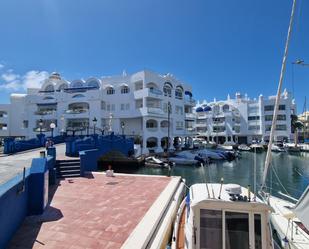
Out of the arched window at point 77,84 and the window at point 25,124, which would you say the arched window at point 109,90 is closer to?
the arched window at point 77,84

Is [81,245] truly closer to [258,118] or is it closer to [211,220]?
[211,220]

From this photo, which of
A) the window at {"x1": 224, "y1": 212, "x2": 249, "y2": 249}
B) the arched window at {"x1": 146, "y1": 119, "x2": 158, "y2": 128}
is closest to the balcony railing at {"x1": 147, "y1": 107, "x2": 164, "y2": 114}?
the arched window at {"x1": 146, "y1": 119, "x2": 158, "y2": 128}

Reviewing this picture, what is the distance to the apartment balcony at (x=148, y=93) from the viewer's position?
39.6 meters

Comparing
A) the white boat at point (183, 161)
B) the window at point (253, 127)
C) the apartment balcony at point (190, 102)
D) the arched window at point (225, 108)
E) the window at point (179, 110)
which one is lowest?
the white boat at point (183, 161)

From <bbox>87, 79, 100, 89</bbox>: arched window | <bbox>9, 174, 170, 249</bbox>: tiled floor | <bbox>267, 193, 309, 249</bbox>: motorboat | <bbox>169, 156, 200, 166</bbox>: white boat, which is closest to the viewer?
<bbox>9, 174, 170, 249</bbox>: tiled floor

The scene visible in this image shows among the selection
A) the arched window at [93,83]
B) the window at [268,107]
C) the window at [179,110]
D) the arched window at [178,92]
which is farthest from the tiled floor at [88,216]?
the window at [268,107]

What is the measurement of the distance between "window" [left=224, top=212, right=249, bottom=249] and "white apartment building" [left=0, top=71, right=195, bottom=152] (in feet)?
113

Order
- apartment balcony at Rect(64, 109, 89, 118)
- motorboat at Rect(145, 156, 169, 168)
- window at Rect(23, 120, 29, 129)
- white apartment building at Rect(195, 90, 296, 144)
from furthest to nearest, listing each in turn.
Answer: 1. white apartment building at Rect(195, 90, 296, 144)
2. window at Rect(23, 120, 29, 129)
3. apartment balcony at Rect(64, 109, 89, 118)
4. motorboat at Rect(145, 156, 169, 168)

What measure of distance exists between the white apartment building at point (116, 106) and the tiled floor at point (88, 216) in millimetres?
28150

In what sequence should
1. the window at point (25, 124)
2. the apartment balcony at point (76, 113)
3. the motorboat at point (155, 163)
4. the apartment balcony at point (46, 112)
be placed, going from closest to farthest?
the motorboat at point (155, 163) < the apartment balcony at point (76, 113) < the apartment balcony at point (46, 112) < the window at point (25, 124)

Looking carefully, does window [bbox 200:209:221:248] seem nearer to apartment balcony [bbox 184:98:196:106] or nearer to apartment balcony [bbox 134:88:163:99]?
apartment balcony [bbox 134:88:163:99]

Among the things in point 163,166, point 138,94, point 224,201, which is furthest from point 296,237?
point 138,94

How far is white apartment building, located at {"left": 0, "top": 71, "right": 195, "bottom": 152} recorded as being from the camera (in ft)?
135

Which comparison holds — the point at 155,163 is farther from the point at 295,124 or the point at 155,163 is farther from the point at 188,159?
the point at 295,124
